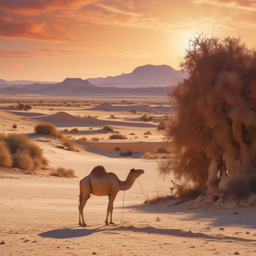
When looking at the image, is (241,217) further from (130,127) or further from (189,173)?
(130,127)

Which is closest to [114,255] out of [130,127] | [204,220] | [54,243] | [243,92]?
[54,243]

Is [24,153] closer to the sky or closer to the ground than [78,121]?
closer to the ground

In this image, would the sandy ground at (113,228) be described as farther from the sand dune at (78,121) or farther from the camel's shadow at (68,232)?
the sand dune at (78,121)

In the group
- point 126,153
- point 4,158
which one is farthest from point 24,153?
point 126,153

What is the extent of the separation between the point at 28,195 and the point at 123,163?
1329cm

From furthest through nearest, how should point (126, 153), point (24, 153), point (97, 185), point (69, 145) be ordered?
1. point (126, 153)
2. point (69, 145)
3. point (24, 153)
4. point (97, 185)

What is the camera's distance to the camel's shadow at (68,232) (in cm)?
734

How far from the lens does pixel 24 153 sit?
20.8 meters

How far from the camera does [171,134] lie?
13016 mm

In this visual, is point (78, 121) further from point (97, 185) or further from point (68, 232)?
point (68, 232)

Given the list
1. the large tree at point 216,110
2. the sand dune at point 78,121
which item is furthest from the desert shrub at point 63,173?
the sand dune at point 78,121

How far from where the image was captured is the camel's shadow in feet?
24.1

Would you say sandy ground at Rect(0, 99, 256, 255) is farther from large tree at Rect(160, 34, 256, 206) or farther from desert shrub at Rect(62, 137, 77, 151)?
desert shrub at Rect(62, 137, 77, 151)

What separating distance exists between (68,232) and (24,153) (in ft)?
45.8
